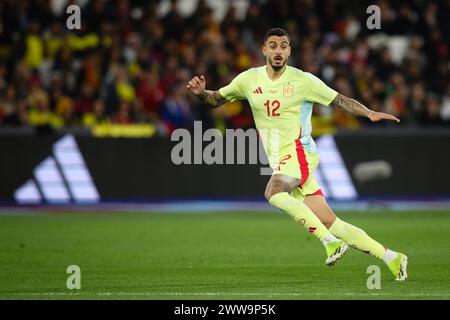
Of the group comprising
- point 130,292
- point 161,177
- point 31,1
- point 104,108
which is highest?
point 31,1

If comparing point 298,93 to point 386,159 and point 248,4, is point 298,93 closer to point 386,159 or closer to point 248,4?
point 386,159

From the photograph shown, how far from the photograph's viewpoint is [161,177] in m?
20.8

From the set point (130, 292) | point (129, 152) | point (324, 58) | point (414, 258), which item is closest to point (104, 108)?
point (129, 152)

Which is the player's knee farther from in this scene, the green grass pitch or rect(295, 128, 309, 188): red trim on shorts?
the green grass pitch

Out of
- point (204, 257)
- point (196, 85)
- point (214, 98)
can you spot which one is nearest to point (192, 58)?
point (204, 257)

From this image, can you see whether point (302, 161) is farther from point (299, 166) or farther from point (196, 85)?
point (196, 85)

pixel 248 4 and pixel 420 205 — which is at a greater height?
pixel 248 4

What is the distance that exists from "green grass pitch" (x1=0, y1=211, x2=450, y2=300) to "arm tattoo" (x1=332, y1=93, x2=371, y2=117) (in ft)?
5.29

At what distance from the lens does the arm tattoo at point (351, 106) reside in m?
10.6

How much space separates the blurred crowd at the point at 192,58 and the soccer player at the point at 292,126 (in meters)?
9.97

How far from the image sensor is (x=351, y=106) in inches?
420

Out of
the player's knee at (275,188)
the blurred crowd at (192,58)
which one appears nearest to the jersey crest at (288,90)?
the player's knee at (275,188)

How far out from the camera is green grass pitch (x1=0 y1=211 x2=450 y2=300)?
1009 centimetres

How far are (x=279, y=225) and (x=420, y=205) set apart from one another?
413cm
